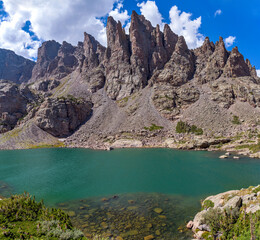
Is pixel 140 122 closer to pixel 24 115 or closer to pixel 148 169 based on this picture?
pixel 148 169

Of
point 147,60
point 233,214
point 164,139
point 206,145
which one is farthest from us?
point 147,60

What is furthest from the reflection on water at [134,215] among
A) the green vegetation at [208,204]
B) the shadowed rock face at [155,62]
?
the shadowed rock face at [155,62]

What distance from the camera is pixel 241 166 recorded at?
52062mm

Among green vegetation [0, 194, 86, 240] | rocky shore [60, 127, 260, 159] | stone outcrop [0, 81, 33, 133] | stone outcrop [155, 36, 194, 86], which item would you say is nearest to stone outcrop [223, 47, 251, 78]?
stone outcrop [155, 36, 194, 86]

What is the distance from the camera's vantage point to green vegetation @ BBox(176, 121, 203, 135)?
11268 centimetres

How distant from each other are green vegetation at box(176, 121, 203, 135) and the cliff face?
14.9ft

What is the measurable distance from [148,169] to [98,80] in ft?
508

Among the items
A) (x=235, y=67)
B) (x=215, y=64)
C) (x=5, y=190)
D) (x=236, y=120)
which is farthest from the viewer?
(x=215, y=64)

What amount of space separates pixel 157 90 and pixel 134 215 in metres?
136

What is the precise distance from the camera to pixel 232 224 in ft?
53.7

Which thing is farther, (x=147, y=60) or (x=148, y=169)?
(x=147, y=60)

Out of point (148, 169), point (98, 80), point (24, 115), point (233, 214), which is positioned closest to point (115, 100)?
point (98, 80)

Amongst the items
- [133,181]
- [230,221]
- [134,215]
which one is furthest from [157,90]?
[230,221]

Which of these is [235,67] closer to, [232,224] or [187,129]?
[187,129]
